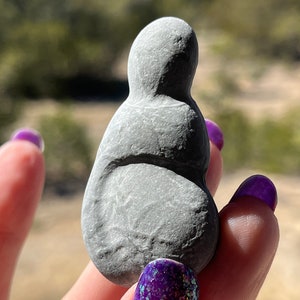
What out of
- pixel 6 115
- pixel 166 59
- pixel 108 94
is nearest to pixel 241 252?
pixel 166 59

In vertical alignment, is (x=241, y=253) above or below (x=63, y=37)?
above

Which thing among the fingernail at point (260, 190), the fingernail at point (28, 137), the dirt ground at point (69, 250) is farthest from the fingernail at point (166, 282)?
the dirt ground at point (69, 250)

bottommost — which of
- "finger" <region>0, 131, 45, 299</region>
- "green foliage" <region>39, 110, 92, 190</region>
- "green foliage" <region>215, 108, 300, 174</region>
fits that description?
"green foliage" <region>39, 110, 92, 190</region>

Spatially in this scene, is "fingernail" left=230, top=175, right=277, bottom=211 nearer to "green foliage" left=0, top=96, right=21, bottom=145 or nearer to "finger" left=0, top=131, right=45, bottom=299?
"finger" left=0, top=131, right=45, bottom=299

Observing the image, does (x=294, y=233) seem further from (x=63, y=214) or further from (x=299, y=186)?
(x=63, y=214)

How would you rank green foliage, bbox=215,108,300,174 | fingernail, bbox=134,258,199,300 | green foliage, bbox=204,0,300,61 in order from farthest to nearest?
green foliage, bbox=204,0,300,61 < green foliage, bbox=215,108,300,174 < fingernail, bbox=134,258,199,300

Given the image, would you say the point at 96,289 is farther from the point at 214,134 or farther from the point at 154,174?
the point at 214,134

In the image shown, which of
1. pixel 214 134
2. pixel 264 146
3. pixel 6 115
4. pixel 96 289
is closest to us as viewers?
pixel 96 289

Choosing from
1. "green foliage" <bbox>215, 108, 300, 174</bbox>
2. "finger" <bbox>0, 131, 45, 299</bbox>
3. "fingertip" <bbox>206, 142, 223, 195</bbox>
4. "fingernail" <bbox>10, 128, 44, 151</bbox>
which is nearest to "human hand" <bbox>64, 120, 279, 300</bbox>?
"fingertip" <bbox>206, 142, 223, 195</bbox>
